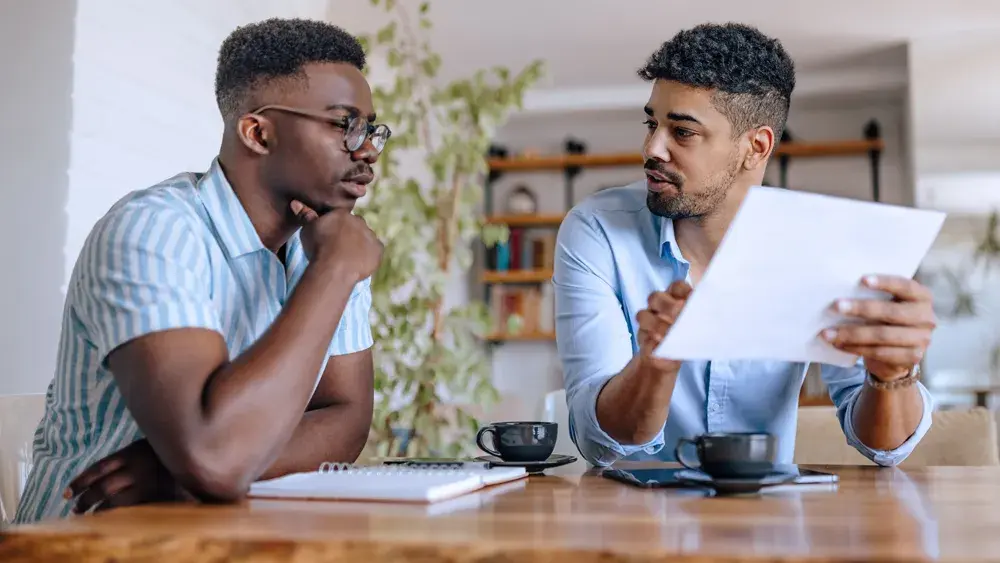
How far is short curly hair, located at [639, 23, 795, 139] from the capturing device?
1.68 metres

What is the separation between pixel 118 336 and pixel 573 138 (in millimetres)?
5508

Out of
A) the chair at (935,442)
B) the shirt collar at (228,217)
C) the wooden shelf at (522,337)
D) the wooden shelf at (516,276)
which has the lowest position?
the wooden shelf at (522,337)

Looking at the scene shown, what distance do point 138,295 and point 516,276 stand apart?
5.07 meters

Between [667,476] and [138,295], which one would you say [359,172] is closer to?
[138,295]

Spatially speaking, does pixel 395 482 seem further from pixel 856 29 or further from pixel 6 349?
pixel 856 29

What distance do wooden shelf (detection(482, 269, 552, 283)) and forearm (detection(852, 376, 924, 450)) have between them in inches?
183

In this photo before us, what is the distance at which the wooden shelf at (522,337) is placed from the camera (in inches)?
237

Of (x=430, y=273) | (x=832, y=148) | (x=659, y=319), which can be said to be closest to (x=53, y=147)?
(x=430, y=273)

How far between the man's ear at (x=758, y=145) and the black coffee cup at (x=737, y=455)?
0.90 metres

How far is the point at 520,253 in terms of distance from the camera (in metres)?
6.15

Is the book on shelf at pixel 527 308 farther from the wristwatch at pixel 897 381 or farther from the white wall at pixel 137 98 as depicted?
the wristwatch at pixel 897 381

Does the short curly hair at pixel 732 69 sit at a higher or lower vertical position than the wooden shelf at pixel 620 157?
lower

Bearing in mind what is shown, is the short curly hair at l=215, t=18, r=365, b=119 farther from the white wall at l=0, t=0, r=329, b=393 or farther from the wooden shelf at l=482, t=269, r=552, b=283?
the wooden shelf at l=482, t=269, r=552, b=283

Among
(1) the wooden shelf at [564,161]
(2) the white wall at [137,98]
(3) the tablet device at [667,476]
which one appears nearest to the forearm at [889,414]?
(3) the tablet device at [667,476]
